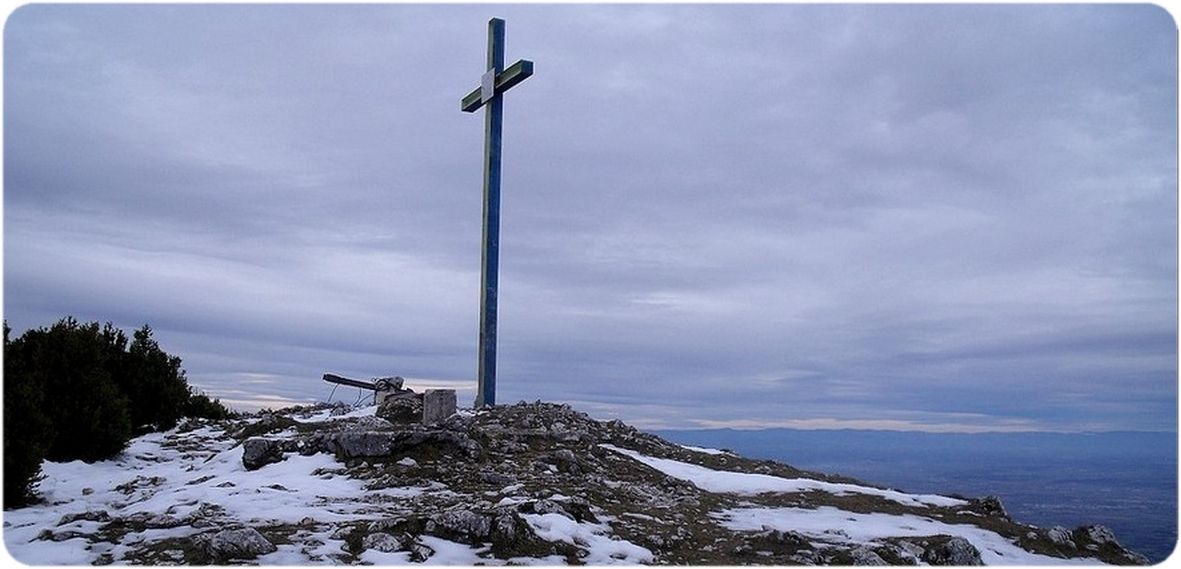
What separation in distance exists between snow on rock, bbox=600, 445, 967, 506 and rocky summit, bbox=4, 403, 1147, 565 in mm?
56

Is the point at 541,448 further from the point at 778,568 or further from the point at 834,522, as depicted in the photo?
the point at 778,568

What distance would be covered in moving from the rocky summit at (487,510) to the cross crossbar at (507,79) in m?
6.93

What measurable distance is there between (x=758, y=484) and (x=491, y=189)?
849 cm

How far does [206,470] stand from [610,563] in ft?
24.7

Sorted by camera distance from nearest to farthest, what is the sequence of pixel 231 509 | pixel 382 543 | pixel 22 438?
pixel 382 543 < pixel 231 509 < pixel 22 438

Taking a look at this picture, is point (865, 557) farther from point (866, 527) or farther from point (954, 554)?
point (866, 527)

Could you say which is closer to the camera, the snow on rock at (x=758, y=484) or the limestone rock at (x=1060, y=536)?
the limestone rock at (x=1060, y=536)

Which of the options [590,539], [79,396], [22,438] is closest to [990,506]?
[590,539]

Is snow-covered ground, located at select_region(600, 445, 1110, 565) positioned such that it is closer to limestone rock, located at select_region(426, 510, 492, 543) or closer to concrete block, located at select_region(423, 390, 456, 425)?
limestone rock, located at select_region(426, 510, 492, 543)

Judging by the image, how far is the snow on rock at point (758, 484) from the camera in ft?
38.7

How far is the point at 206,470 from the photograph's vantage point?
12328 millimetres

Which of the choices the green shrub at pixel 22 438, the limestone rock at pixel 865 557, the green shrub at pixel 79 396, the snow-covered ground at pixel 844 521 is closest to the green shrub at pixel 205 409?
the green shrub at pixel 79 396

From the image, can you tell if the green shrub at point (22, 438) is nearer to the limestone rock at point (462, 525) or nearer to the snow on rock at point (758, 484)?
the limestone rock at point (462, 525)

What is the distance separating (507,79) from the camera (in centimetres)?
1731
